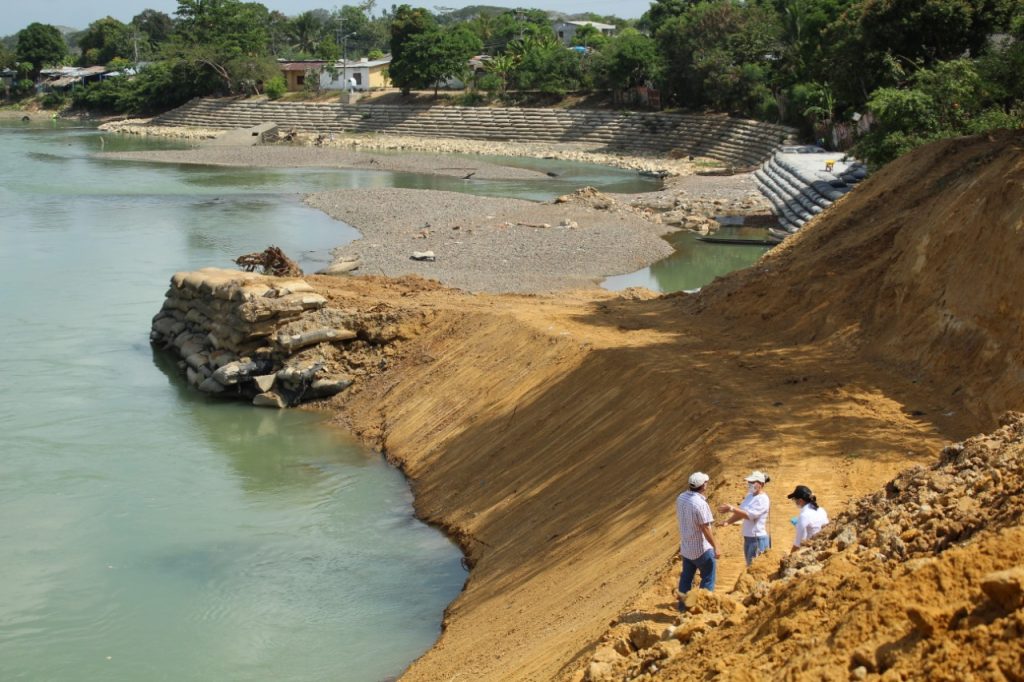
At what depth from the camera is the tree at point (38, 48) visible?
128 m

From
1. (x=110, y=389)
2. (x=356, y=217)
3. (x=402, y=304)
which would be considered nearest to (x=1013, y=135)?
(x=402, y=304)

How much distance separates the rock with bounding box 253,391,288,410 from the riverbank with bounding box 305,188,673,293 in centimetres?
850

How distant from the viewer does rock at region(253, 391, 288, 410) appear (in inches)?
848

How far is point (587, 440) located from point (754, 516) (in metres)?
6.10

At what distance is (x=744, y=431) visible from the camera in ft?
43.5

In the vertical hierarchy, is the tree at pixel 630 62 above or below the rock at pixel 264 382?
above

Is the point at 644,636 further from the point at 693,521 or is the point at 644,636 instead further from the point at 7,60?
the point at 7,60

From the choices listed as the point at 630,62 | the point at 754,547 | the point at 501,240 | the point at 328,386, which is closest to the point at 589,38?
the point at 630,62

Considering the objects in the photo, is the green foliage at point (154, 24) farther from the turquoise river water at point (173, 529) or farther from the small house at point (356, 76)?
the turquoise river water at point (173, 529)

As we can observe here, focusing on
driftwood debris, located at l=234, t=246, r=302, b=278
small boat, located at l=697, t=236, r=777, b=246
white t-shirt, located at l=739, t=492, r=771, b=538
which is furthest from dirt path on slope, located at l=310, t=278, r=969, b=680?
small boat, located at l=697, t=236, r=777, b=246

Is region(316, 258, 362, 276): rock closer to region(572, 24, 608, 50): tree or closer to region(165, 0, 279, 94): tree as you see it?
region(572, 24, 608, 50): tree

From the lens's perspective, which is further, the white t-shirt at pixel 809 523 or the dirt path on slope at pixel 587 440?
the dirt path on slope at pixel 587 440

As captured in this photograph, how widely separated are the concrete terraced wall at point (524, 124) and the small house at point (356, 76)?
292 inches

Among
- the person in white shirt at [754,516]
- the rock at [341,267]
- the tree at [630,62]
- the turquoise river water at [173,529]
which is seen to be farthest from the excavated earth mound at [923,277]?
the tree at [630,62]
